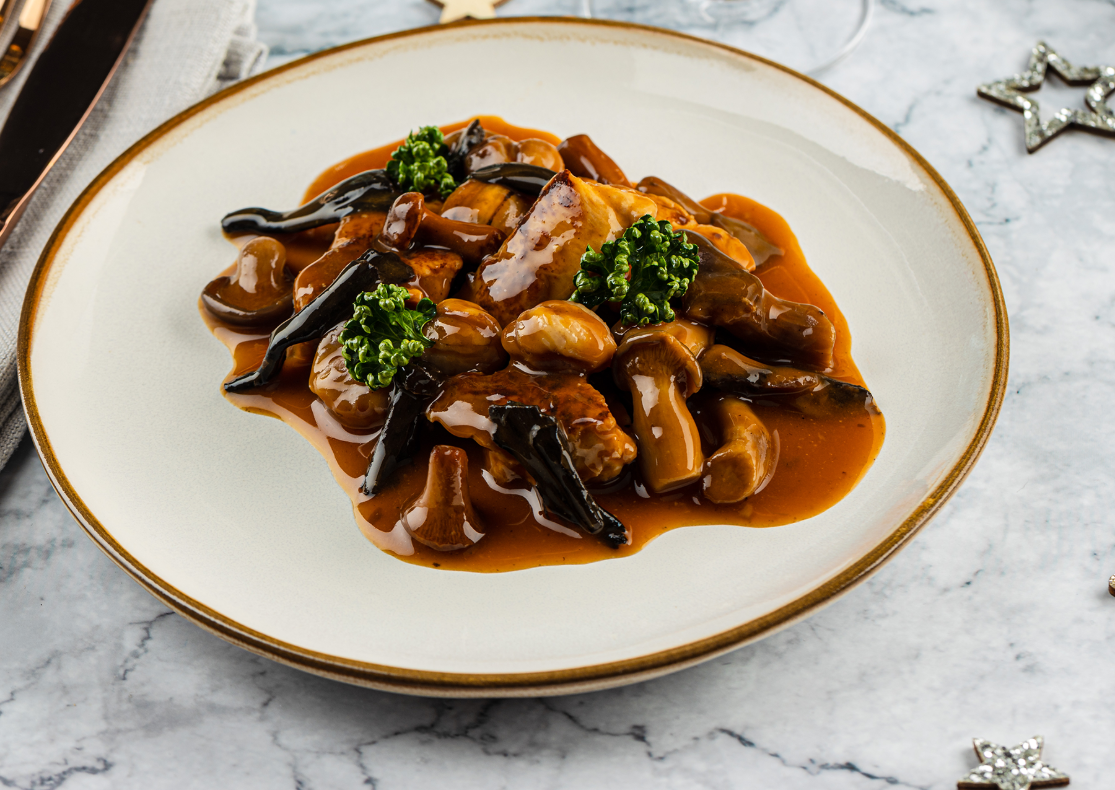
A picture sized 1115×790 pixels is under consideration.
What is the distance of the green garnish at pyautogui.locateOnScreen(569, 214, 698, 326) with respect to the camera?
2.74 metres

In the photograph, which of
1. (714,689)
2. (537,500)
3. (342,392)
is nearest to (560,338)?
(537,500)

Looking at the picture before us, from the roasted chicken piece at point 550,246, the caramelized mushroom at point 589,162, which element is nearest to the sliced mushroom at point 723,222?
the caramelized mushroom at point 589,162

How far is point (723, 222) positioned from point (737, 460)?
1194 mm

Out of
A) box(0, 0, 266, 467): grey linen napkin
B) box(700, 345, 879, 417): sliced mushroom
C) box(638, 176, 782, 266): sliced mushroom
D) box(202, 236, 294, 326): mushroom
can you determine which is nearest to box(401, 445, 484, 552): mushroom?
box(700, 345, 879, 417): sliced mushroom

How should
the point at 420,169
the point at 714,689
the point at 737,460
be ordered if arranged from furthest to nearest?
the point at 420,169 → the point at 737,460 → the point at 714,689

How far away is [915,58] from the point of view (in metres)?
4.59

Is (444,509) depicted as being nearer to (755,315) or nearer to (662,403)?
(662,403)

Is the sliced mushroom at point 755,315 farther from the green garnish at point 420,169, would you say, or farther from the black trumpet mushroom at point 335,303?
the green garnish at point 420,169

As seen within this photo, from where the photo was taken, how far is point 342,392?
289cm

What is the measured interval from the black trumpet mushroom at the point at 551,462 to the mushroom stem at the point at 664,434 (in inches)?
7.9

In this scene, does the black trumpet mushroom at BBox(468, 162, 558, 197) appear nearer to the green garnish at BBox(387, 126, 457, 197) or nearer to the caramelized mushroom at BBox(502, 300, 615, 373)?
Answer: the green garnish at BBox(387, 126, 457, 197)

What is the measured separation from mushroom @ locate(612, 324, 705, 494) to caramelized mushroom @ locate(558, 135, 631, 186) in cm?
93

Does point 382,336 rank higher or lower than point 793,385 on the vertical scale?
lower

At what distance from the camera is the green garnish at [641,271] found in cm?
274
